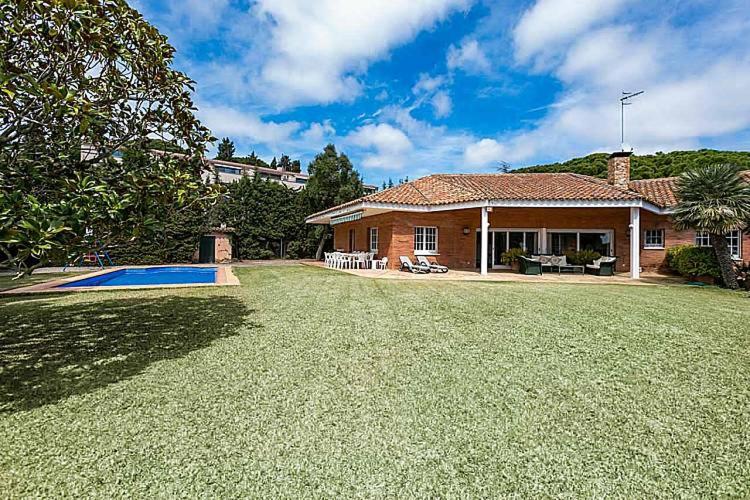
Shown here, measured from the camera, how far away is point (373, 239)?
33.2 m

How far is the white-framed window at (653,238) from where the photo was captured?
89.8 ft

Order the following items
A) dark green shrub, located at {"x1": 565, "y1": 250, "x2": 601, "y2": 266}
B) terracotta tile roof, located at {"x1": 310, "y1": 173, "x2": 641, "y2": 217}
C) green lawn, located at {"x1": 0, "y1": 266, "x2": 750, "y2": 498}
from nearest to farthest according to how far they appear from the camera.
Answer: green lawn, located at {"x1": 0, "y1": 266, "x2": 750, "y2": 498} < terracotta tile roof, located at {"x1": 310, "y1": 173, "x2": 641, "y2": 217} < dark green shrub, located at {"x1": 565, "y1": 250, "x2": 601, "y2": 266}

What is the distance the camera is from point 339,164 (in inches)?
1667

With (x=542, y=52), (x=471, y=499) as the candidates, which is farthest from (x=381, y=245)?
(x=471, y=499)

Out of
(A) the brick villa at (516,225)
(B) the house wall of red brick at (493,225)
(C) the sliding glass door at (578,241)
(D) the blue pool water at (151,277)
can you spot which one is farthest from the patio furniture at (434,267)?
(D) the blue pool water at (151,277)

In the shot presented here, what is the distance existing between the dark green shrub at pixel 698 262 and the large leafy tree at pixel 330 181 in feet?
91.4

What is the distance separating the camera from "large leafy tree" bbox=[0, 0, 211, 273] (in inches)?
239

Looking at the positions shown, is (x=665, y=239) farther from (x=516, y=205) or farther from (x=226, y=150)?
(x=226, y=150)

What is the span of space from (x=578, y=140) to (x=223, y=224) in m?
43.8

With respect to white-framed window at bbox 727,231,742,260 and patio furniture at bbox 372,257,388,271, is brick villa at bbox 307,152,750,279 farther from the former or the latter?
white-framed window at bbox 727,231,742,260

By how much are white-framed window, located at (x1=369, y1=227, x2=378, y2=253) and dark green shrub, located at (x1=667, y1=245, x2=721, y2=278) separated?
63.1 feet

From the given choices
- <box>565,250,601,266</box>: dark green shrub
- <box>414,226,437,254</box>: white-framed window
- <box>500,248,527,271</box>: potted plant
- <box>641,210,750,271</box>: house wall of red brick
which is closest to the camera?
<box>641,210,750,271</box>: house wall of red brick

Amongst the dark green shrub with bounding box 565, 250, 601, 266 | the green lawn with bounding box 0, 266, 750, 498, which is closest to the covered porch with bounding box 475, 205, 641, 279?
the dark green shrub with bounding box 565, 250, 601, 266

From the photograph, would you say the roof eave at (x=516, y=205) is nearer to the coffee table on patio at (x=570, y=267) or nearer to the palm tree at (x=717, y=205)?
the palm tree at (x=717, y=205)
